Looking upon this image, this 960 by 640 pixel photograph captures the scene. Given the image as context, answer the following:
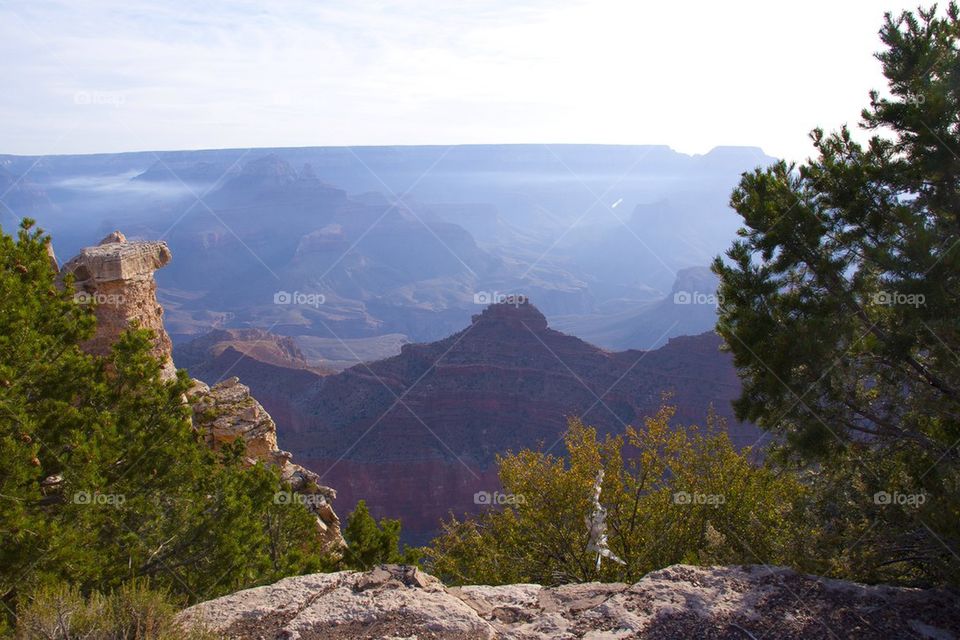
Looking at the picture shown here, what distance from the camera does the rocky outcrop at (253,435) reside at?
1816 cm

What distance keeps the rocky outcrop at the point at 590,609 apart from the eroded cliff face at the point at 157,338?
8238mm

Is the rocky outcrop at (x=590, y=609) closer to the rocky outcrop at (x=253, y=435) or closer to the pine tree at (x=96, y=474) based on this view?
the pine tree at (x=96, y=474)

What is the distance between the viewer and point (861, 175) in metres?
8.50

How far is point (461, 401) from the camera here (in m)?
58.5

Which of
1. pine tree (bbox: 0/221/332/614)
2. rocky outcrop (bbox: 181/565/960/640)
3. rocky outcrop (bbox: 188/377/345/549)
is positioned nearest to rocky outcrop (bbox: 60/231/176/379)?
rocky outcrop (bbox: 188/377/345/549)

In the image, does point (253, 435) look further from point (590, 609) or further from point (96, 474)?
point (590, 609)

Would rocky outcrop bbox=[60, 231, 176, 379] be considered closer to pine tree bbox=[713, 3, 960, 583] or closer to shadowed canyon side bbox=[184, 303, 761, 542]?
pine tree bbox=[713, 3, 960, 583]

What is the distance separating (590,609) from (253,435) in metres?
13.4

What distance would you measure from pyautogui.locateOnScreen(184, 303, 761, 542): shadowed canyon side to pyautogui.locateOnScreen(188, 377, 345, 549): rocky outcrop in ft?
108

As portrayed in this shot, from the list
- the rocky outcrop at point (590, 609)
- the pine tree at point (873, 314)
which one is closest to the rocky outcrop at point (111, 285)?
the rocky outcrop at point (590, 609)

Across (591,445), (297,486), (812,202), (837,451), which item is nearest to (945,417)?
(837,451)

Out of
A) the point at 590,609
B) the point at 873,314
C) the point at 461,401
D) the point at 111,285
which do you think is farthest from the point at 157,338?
the point at 461,401

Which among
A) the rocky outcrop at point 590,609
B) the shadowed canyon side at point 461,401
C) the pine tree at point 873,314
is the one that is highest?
the pine tree at point 873,314

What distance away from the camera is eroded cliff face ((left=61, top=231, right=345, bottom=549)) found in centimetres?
1641
